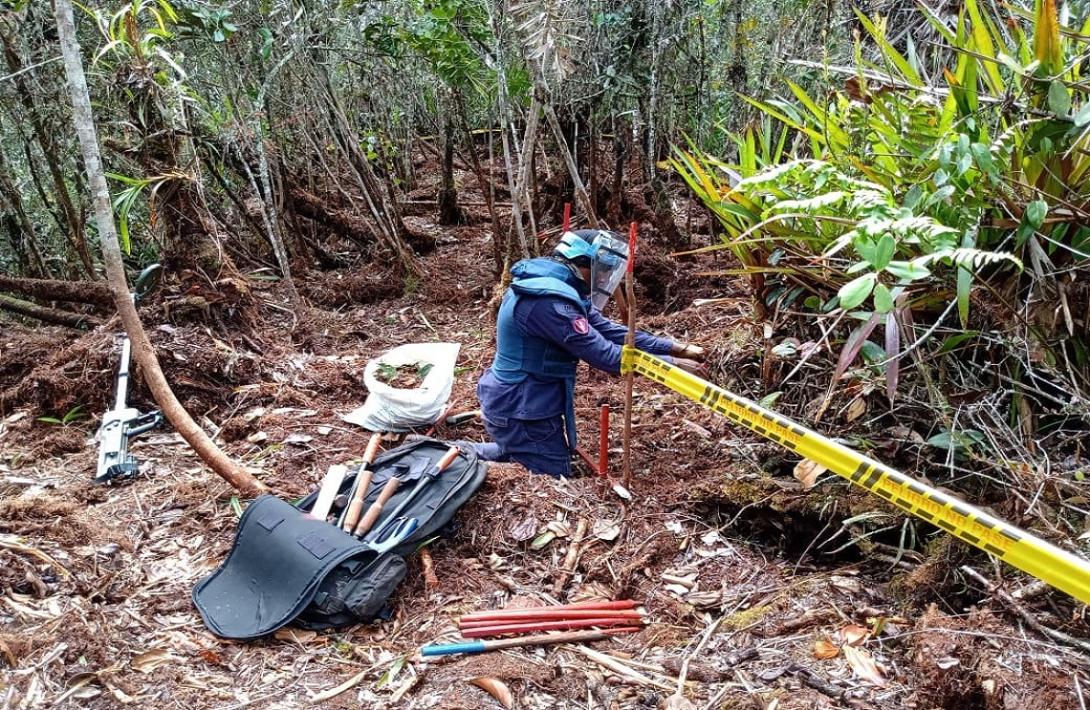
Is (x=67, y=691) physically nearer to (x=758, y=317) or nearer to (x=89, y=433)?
(x=89, y=433)

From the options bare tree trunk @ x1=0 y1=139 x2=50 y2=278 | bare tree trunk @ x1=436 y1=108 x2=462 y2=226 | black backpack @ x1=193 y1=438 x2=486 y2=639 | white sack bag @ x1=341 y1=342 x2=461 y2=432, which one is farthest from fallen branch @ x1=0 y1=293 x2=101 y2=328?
bare tree trunk @ x1=436 y1=108 x2=462 y2=226

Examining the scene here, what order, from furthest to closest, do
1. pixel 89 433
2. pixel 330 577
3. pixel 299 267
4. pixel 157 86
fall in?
1. pixel 299 267
2. pixel 157 86
3. pixel 89 433
4. pixel 330 577

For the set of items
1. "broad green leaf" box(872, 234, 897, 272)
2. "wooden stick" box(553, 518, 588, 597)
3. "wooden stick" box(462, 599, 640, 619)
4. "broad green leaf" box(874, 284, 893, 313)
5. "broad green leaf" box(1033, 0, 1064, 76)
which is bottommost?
"wooden stick" box(553, 518, 588, 597)

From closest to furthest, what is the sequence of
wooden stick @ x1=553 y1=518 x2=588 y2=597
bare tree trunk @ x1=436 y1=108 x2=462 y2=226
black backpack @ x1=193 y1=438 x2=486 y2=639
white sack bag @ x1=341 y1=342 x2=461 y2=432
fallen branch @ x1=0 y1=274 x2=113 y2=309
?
black backpack @ x1=193 y1=438 x2=486 y2=639 < wooden stick @ x1=553 y1=518 x2=588 y2=597 < white sack bag @ x1=341 y1=342 x2=461 y2=432 < fallen branch @ x1=0 y1=274 x2=113 y2=309 < bare tree trunk @ x1=436 y1=108 x2=462 y2=226

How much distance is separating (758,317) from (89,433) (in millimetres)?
3834

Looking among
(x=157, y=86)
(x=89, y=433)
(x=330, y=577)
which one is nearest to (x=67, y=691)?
(x=330, y=577)

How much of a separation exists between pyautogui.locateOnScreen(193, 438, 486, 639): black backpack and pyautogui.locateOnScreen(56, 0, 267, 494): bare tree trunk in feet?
1.93

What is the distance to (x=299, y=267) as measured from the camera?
24.7 feet

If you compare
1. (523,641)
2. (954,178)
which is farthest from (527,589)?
(954,178)

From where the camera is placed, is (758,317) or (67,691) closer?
(67,691)

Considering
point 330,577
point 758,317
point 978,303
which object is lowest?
point 330,577

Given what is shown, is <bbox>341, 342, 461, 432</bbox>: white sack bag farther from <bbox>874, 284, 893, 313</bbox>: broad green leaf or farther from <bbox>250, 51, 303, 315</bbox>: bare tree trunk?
<bbox>874, 284, 893, 313</bbox>: broad green leaf

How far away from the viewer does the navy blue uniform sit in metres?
3.40

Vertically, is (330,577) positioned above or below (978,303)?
below
